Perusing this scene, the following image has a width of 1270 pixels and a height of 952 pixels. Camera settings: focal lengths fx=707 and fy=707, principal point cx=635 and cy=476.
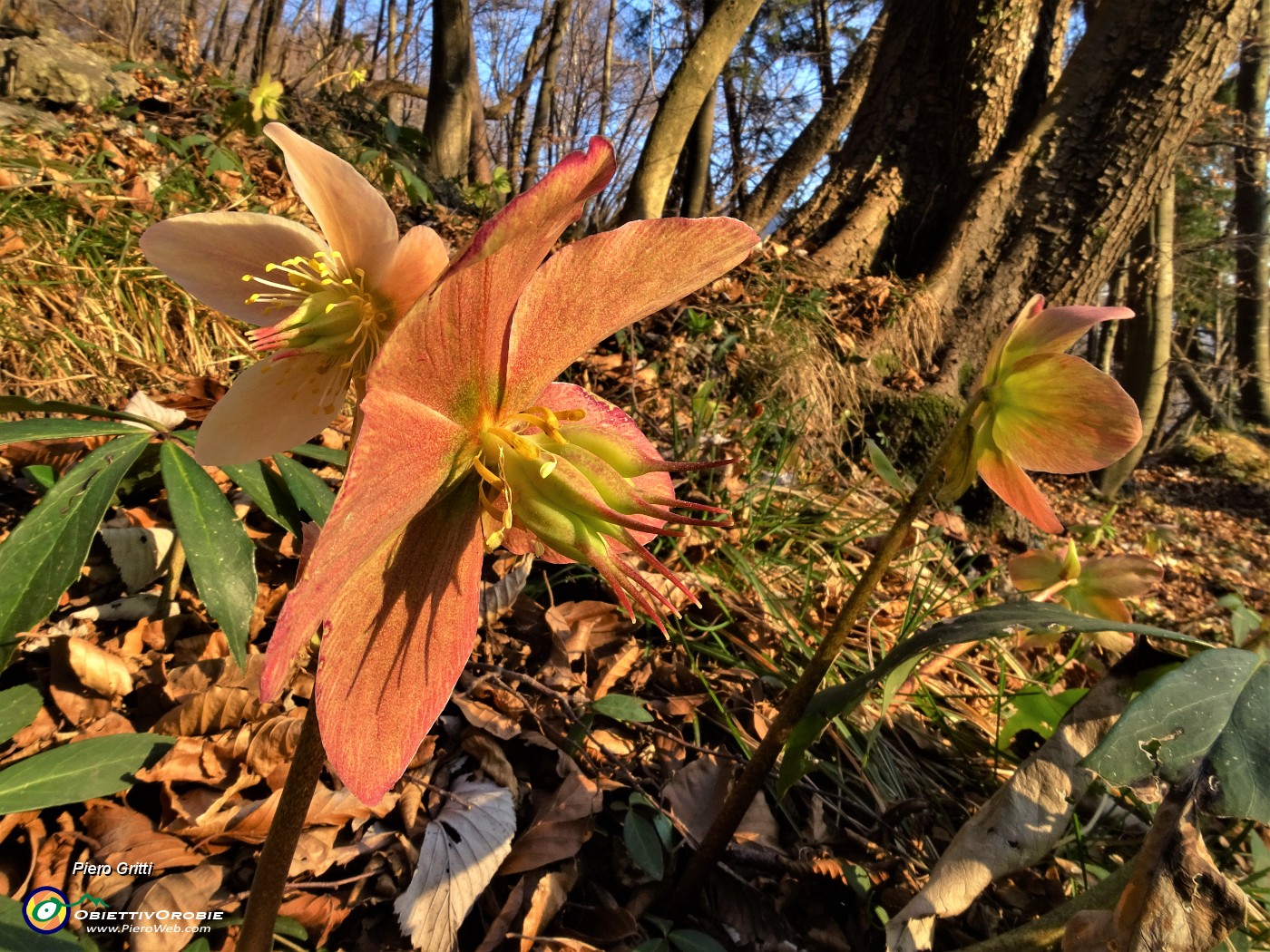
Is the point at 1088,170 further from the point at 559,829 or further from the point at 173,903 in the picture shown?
the point at 173,903

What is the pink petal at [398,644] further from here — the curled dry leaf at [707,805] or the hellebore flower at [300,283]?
the curled dry leaf at [707,805]

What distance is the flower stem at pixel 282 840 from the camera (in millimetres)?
477

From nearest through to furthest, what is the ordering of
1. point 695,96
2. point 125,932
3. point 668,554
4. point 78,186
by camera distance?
point 125,932 → point 668,554 → point 78,186 → point 695,96

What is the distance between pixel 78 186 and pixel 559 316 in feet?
8.61

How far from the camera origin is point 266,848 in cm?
51

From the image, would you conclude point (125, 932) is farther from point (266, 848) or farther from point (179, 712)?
point (266, 848)

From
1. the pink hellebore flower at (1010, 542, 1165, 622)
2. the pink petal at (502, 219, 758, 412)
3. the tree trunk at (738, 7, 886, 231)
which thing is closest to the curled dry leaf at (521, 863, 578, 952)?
the pink petal at (502, 219, 758, 412)

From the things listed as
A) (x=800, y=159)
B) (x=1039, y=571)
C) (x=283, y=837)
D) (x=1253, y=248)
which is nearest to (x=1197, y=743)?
(x=283, y=837)

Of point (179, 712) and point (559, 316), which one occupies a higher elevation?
point (559, 316)

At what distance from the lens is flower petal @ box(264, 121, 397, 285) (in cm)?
47

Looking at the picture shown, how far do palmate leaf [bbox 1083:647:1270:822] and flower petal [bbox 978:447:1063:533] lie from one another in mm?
188

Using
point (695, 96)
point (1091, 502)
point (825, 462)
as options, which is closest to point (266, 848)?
point (825, 462)

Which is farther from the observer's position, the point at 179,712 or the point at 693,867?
the point at 179,712

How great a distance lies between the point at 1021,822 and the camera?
2.30 ft
